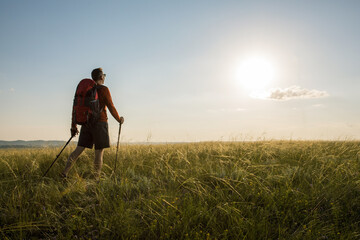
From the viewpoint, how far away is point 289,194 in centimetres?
373

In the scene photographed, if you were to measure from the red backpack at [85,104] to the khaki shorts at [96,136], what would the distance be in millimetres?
193

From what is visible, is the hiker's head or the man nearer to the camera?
the man

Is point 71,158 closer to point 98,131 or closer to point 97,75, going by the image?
point 98,131

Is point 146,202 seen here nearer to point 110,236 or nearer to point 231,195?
point 110,236

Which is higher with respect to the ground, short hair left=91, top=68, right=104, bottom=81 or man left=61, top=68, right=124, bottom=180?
short hair left=91, top=68, right=104, bottom=81

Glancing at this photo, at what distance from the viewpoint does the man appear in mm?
5043

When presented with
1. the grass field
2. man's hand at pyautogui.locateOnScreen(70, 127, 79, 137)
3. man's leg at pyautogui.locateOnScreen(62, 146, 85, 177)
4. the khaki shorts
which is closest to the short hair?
the khaki shorts

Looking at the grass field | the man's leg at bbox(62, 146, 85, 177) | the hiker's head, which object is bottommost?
the grass field

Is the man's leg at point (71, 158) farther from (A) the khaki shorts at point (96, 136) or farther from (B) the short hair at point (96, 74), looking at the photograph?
(B) the short hair at point (96, 74)

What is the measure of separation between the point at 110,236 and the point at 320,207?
3.08 meters

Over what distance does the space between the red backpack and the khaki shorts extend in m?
0.19

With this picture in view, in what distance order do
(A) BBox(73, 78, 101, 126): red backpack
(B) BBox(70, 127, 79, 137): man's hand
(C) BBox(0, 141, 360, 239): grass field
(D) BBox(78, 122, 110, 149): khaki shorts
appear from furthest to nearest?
(B) BBox(70, 127, 79, 137): man's hand < (D) BBox(78, 122, 110, 149): khaki shorts < (A) BBox(73, 78, 101, 126): red backpack < (C) BBox(0, 141, 360, 239): grass field

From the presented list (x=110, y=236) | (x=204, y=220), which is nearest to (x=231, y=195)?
(x=204, y=220)

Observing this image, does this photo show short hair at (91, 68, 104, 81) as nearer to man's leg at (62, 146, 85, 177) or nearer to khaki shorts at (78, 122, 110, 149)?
khaki shorts at (78, 122, 110, 149)
